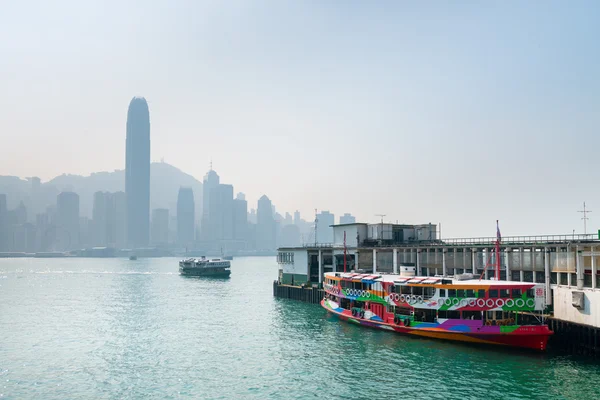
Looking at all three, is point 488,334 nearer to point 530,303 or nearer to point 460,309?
point 460,309

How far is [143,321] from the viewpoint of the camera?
7419 centimetres

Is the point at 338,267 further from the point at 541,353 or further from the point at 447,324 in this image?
the point at 541,353

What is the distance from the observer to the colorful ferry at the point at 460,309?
50.2 meters

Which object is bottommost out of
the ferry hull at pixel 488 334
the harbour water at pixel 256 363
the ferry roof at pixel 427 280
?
the harbour water at pixel 256 363

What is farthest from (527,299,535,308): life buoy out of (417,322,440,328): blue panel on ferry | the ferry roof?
(417,322,440,328): blue panel on ferry

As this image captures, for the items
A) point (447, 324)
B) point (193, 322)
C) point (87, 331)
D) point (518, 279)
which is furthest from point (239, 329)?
point (518, 279)

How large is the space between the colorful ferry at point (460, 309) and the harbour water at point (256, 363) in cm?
148

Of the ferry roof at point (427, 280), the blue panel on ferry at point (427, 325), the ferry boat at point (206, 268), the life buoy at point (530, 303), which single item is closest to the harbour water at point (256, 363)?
the blue panel on ferry at point (427, 325)

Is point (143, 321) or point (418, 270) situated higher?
point (418, 270)

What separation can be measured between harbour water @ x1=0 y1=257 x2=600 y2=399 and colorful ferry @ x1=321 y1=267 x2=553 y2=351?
1.48 m

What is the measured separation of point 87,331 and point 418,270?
155 ft

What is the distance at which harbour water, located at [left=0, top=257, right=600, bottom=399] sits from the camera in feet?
128

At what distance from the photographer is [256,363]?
4772cm

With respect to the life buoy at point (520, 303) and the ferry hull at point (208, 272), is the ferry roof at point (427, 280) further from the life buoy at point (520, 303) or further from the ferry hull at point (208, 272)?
the ferry hull at point (208, 272)
